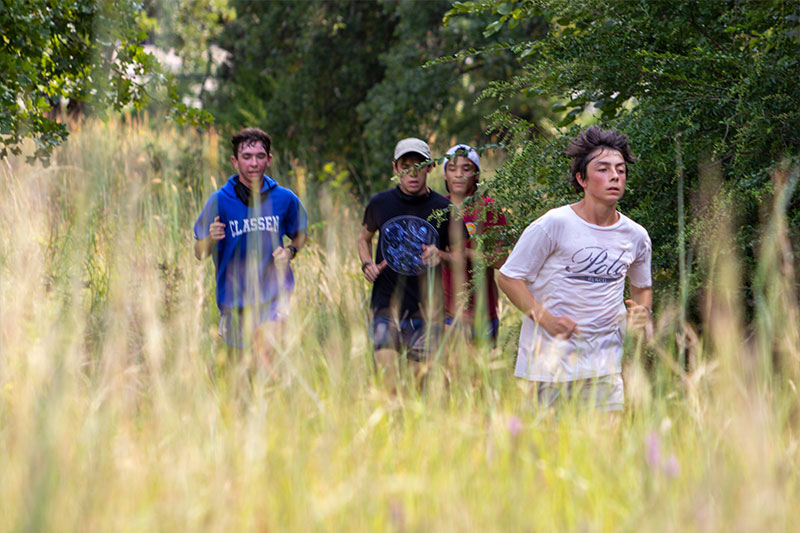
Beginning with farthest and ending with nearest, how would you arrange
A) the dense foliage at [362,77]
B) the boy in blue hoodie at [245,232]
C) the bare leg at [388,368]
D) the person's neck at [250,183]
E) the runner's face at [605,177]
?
the dense foliage at [362,77]
the person's neck at [250,183]
the boy in blue hoodie at [245,232]
the runner's face at [605,177]
the bare leg at [388,368]

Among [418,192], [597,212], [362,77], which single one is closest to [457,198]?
[418,192]

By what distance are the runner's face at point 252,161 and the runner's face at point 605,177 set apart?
2072 millimetres

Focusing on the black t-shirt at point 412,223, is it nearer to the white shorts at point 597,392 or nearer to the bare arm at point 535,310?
the bare arm at point 535,310

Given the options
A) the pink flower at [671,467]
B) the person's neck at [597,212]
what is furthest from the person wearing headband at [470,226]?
the pink flower at [671,467]

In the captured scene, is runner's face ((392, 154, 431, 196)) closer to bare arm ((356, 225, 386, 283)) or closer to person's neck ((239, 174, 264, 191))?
bare arm ((356, 225, 386, 283))

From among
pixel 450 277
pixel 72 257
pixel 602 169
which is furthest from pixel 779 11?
pixel 72 257

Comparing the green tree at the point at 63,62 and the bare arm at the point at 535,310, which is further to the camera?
the green tree at the point at 63,62

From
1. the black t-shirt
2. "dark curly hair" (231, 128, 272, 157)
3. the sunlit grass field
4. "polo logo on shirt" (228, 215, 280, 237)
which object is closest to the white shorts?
the sunlit grass field

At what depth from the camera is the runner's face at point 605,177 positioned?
394cm

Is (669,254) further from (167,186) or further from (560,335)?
(167,186)

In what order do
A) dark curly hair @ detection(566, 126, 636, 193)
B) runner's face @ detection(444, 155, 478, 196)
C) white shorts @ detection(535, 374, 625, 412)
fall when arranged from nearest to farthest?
white shorts @ detection(535, 374, 625, 412)
dark curly hair @ detection(566, 126, 636, 193)
runner's face @ detection(444, 155, 478, 196)

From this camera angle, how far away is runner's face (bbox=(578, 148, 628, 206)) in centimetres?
394

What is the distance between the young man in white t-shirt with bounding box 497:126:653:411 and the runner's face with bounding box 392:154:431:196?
145 centimetres

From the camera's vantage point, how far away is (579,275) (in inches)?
158
